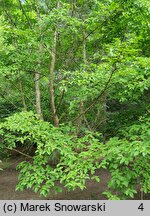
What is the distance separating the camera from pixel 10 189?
5.36m

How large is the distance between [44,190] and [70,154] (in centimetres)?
57

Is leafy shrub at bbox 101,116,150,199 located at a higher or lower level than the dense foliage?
lower

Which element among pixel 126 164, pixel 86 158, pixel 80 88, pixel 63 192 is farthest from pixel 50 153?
pixel 63 192

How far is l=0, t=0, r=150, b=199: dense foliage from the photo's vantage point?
311cm

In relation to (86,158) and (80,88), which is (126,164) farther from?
(80,88)

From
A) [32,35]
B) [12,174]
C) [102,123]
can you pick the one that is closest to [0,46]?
[32,35]

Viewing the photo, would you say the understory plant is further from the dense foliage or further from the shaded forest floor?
the shaded forest floor

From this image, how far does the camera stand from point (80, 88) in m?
4.01

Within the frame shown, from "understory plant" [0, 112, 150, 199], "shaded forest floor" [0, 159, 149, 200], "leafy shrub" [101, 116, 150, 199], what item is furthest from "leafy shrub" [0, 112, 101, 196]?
"shaded forest floor" [0, 159, 149, 200]

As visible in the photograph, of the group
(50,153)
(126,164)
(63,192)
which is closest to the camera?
(126,164)

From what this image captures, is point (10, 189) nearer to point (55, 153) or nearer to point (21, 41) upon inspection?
point (55, 153)

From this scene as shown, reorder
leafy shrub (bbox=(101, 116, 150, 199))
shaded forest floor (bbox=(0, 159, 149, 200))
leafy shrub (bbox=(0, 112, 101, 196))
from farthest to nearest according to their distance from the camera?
shaded forest floor (bbox=(0, 159, 149, 200)) < leafy shrub (bbox=(0, 112, 101, 196)) < leafy shrub (bbox=(101, 116, 150, 199))

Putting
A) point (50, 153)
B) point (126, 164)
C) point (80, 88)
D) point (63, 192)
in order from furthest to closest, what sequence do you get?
point (63, 192) → point (80, 88) → point (50, 153) → point (126, 164)

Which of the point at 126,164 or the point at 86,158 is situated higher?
the point at 86,158
